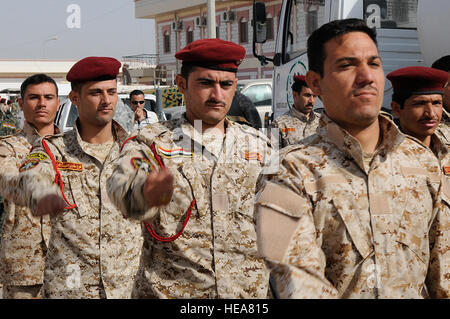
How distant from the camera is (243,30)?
144ft

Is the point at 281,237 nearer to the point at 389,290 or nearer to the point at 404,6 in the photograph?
the point at 389,290

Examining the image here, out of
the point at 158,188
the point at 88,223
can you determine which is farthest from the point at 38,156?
the point at 158,188

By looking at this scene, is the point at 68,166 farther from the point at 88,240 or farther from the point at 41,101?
the point at 41,101

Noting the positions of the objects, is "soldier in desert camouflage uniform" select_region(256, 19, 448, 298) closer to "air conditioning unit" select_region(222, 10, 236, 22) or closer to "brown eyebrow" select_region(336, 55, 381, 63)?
"brown eyebrow" select_region(336, 55, 381, 63)

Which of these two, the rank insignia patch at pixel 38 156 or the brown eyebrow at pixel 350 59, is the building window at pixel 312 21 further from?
the brown eyebrow at pixel 350 59

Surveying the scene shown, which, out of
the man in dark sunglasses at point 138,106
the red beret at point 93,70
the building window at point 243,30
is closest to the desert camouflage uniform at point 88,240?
the red beret at point 93,70

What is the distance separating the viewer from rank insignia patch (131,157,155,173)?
9.28 feet

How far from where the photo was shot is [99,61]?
4.23 meters

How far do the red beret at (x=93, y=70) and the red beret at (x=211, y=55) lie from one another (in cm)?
96

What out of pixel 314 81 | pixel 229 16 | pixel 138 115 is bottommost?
pixel 138 115

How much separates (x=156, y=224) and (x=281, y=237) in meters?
1.22

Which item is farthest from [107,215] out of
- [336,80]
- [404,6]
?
[404,6]

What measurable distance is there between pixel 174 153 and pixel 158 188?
80 centimetres

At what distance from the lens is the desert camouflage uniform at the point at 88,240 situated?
12.9 ft
